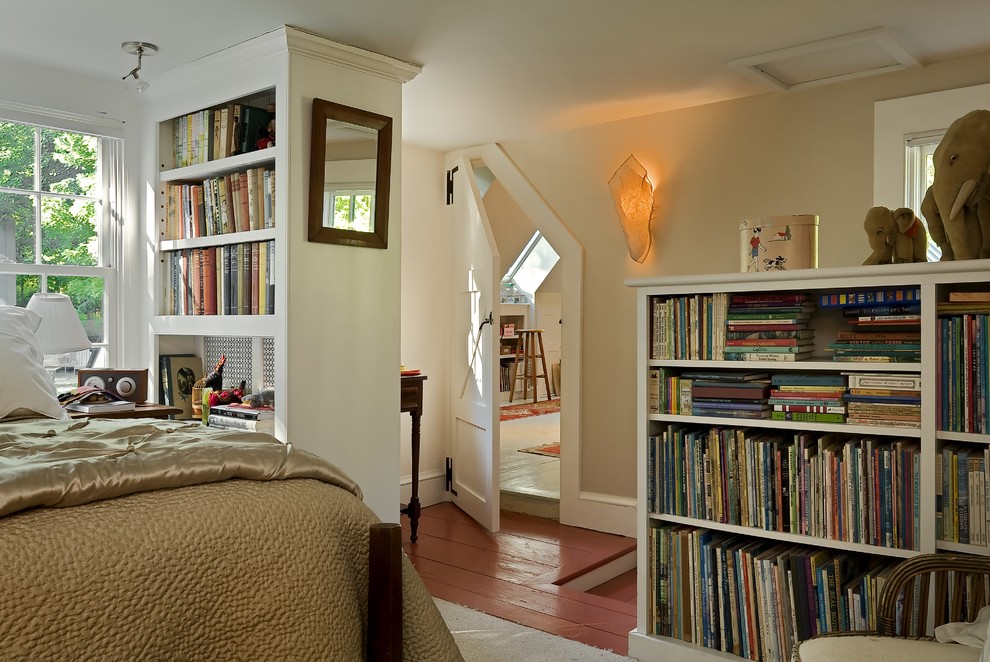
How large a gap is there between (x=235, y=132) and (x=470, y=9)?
4.03 feet

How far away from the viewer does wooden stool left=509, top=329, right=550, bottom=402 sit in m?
9.49

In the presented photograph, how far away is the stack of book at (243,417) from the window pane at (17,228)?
43.4 inches

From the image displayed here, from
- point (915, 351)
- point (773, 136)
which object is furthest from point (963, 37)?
point (915, 351)

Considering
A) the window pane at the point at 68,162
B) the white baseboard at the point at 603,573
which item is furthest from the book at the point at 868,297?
the window pane at the point at 68,162

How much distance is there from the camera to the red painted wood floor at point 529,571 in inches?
123

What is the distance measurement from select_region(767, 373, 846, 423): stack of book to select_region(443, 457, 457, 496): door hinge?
283 centimetres

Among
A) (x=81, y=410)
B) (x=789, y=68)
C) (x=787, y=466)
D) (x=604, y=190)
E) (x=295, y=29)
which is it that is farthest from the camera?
(x=604, y=190)

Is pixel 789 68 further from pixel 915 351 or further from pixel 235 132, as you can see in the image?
pixel 235 132

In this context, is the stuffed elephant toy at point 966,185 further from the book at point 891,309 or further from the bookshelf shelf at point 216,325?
the bookshelf shelf at point 216,325

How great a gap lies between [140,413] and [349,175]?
4.29 ft

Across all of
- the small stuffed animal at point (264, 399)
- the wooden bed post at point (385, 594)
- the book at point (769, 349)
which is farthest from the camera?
the small stuffed animal at point (264, 399)

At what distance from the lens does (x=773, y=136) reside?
3.86 metres

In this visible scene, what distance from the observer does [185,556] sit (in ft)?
4.51

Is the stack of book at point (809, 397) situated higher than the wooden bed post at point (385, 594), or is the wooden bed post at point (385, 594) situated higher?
the stack of book at point (809, 397)
